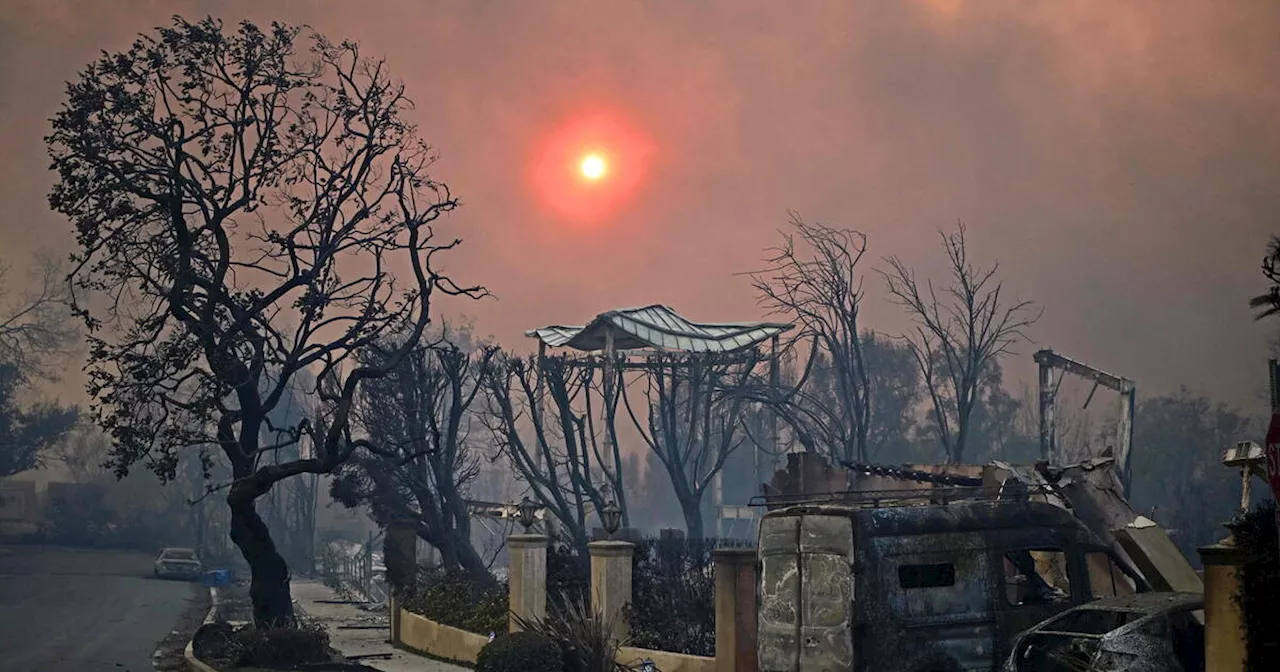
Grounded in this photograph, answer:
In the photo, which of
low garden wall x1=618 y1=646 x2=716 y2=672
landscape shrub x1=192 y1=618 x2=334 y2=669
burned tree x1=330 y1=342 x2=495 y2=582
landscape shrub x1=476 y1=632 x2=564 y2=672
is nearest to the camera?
low garden wall x1=618 y1=646 x2=716 y2=672

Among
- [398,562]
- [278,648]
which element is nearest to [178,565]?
[398,562]

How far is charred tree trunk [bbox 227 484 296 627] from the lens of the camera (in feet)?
76.3

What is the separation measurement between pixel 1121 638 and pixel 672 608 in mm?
9095

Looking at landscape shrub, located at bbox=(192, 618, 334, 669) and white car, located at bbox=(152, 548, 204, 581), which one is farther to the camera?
white car, located at bbox=(152, 548, 204, 581)

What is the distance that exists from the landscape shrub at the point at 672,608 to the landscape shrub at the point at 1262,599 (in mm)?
8921

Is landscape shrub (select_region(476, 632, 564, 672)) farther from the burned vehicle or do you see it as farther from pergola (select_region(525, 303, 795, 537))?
pergola (select_region(525, 303, 795, 537))

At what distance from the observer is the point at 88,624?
31.1m

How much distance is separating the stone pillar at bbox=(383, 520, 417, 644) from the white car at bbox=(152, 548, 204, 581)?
23.4m

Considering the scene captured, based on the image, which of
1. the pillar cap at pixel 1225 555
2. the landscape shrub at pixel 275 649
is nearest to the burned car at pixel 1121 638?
the pillar cap at pixel 1225 555

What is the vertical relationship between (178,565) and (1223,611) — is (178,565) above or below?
below

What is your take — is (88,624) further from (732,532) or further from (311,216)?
(732,532)

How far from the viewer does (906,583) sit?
12242mm

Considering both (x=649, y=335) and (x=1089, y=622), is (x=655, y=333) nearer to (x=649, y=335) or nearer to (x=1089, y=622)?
(x=649, y=335)

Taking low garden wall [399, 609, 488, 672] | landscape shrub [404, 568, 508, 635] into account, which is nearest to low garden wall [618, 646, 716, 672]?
low garden wall [399, 609, 488, 672]
